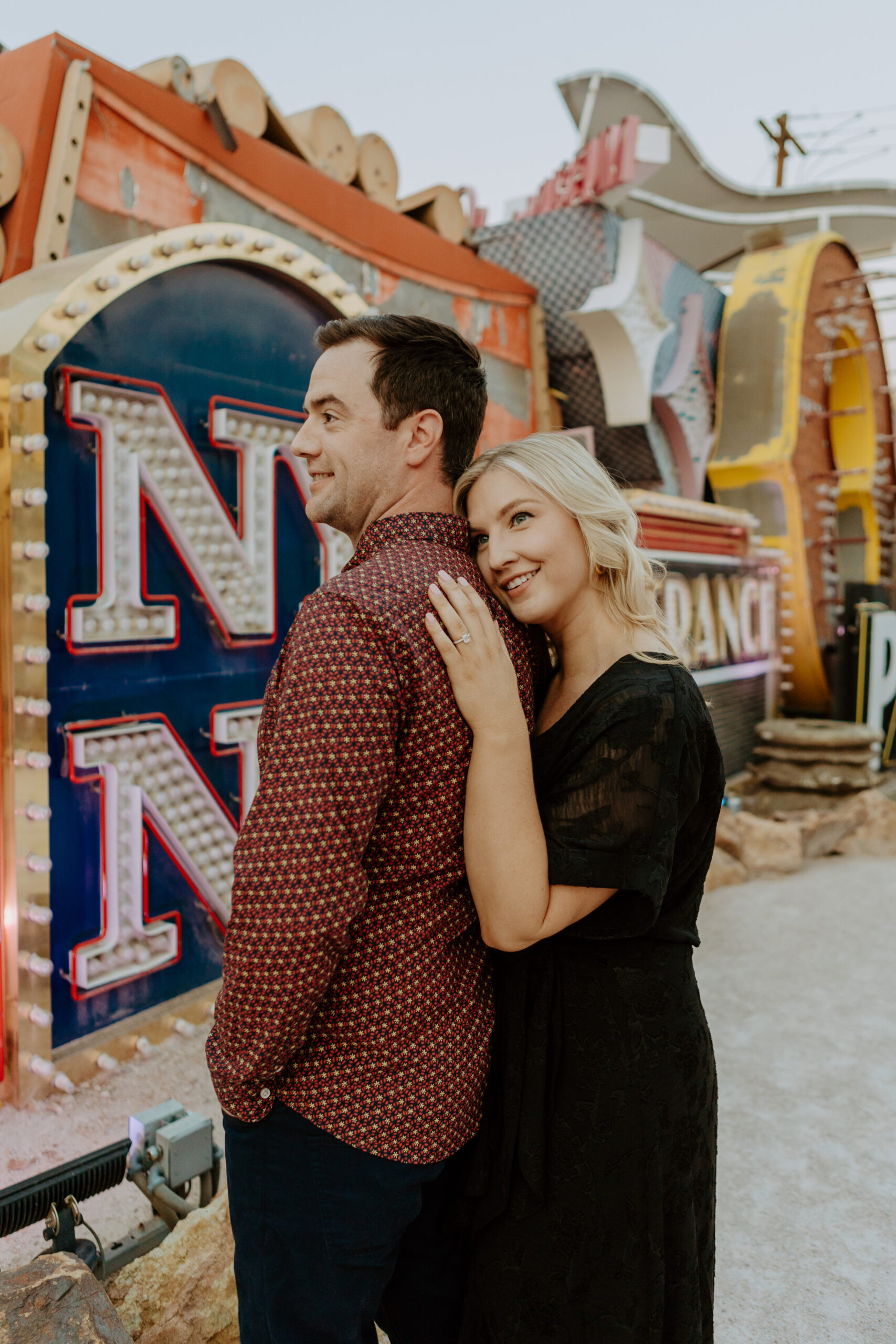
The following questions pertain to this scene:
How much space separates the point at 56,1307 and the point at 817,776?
673 centimetres

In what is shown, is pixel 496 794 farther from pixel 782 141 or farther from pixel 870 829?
pixel 782 141

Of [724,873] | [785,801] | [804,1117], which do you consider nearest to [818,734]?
[785,801]

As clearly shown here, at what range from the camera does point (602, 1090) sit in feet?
4.56

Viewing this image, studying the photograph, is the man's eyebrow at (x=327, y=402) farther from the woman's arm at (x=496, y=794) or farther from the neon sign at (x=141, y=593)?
the neon sign at (x=141, y=593)

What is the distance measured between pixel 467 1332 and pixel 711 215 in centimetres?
1822

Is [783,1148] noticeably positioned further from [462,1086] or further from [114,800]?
[114,800]

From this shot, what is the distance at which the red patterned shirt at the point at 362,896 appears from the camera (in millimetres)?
1105

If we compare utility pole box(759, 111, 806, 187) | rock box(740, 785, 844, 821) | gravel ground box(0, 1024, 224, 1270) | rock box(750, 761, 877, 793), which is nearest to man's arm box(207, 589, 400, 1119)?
gravel ground box(0, 1024, 224, 1270)

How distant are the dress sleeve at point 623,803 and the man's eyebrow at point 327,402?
0.62 meters

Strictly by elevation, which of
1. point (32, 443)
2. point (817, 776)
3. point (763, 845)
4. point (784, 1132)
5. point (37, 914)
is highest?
point (32, 443)

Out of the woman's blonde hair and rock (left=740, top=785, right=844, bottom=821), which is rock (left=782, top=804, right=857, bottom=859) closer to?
rock (left=740, top=785, right=844, bottom=821)

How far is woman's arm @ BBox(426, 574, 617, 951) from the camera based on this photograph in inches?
49.5

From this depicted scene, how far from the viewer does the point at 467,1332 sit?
1.48 m

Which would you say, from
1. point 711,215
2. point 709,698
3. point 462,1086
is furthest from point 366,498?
point 711,215
